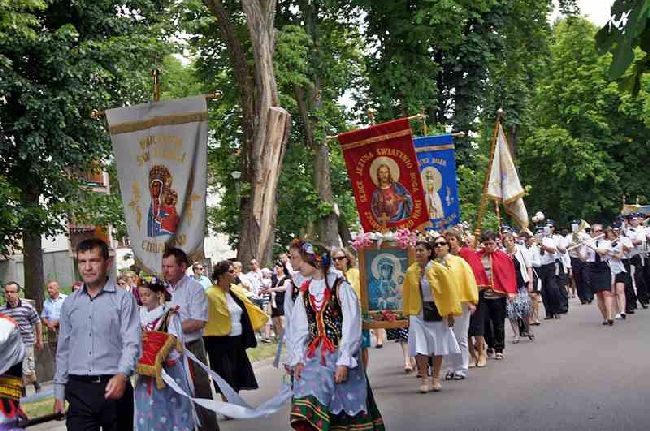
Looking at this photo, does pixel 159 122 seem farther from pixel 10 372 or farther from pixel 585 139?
pixel 585 139

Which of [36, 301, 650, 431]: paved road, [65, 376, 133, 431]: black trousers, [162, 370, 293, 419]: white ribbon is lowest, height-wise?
[36, 301, 650, 431]: paved road

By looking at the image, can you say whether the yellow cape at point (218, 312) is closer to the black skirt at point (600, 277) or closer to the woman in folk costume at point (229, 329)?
the woman in folk costume at point (229, 329)

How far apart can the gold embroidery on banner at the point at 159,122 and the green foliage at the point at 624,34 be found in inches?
156

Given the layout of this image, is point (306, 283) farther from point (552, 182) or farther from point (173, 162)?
point (552, 182)

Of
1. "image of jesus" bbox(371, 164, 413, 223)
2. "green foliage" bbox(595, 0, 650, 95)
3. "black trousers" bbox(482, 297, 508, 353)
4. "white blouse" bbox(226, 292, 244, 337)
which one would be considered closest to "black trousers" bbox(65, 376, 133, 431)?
"green foliage" bbox(595, 0, 650, 95)

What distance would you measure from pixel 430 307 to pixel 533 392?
178 cm

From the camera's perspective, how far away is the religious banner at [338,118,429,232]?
15961 millimetres

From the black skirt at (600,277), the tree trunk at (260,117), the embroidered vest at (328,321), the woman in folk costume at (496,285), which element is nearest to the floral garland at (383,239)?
the woman in folk costume at (496,285)

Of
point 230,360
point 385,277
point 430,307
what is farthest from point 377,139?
point 230,360

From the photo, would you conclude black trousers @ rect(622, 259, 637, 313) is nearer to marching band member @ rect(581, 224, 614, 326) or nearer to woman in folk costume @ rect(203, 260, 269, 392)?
marching band member @ rect(581, 224, 614, 326)

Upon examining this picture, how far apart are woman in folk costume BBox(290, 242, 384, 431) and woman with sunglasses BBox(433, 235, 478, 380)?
5653 mm

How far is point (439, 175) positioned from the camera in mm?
20203

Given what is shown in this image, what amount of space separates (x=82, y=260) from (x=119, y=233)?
17291mm

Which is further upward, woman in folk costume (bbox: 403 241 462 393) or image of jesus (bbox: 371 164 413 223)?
image of jesus (bbox: 371 164 413 223)
